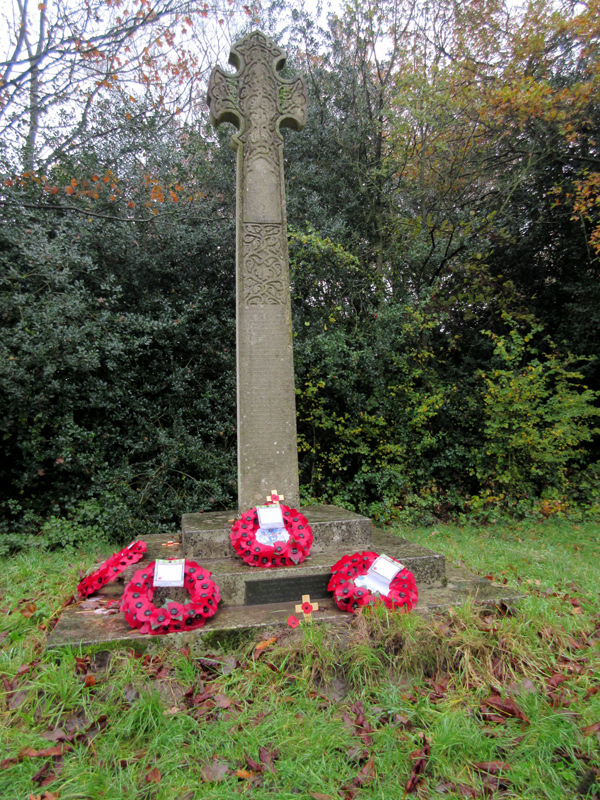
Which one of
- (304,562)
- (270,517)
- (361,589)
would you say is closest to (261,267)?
(270,517)

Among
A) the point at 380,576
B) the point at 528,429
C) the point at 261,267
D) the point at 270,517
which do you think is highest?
the point at 261,267

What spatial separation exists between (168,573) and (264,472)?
121 cm

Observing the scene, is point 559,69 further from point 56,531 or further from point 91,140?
point 56,531

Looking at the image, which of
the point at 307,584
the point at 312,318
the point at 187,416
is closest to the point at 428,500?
the point at 312,318

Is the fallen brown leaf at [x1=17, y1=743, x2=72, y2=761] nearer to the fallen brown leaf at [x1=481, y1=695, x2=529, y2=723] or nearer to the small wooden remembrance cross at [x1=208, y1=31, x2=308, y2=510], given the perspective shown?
the fallen brown leaf at [x1=481, y1=695, x2=529, y2=723]

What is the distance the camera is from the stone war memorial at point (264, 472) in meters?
3.10

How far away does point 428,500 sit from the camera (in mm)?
7211

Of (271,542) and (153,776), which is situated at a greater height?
(271,542)

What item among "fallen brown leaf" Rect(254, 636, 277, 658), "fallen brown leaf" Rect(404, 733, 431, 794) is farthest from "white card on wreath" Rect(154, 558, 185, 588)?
"fallen brown leaf" Rect(404, 733, 431, 794)

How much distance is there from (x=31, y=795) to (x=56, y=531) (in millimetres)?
3901

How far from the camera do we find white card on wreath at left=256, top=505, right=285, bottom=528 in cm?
338

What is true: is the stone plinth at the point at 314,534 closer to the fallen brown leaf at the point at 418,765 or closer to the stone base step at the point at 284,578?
the stone base step at the point at 284,578

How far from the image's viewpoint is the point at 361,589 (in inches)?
117

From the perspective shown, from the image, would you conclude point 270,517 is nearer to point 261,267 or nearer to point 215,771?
point 215,771
